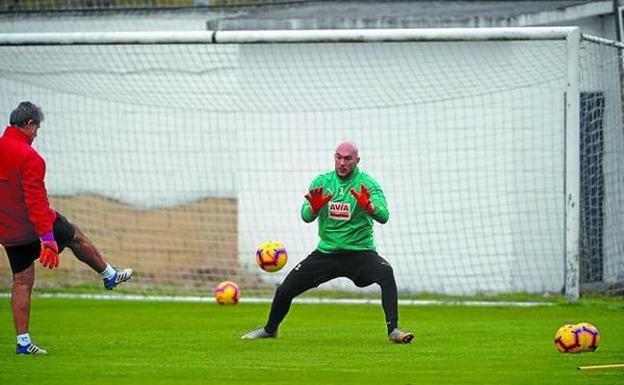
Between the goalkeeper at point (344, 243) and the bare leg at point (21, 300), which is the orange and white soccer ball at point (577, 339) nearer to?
the goalkeeper at point (344, 243)

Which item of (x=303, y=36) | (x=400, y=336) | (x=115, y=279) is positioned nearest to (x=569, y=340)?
(x=400, y=336)

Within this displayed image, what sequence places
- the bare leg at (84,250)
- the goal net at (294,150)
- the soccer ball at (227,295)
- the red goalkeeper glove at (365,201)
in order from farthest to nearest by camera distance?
the goal net at (294,150) < the soccer ball at (227,295) < the bare leg at (84,250) < the red goalkeeper glove at (365,201)

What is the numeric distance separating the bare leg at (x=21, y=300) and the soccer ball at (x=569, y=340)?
Result: 4.57 metres

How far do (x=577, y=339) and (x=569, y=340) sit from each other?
68 millimetres

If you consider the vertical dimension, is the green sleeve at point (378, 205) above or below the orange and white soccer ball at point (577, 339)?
above

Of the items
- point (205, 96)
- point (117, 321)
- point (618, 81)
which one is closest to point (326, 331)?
point (117, 321)

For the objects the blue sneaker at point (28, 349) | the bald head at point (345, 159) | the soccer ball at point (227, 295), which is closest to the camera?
the blue sneaker at point (28, 349)

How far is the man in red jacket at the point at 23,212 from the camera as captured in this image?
435 inches

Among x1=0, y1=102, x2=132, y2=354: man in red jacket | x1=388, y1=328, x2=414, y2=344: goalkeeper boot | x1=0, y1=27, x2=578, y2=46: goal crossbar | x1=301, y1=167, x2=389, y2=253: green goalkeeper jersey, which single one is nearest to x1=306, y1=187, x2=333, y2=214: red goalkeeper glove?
x1=301, y1=167, x2=389, y2=253: green goalkeeper jersey

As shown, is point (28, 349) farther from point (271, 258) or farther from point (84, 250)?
point (271, 258)

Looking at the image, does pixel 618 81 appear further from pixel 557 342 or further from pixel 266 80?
pixel 557 342

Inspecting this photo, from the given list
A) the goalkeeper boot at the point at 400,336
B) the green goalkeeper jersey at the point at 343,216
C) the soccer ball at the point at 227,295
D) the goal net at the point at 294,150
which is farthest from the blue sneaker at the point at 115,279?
the goal net at the point at 294,150

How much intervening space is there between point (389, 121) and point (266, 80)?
1972 mm

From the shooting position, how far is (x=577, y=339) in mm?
11188
